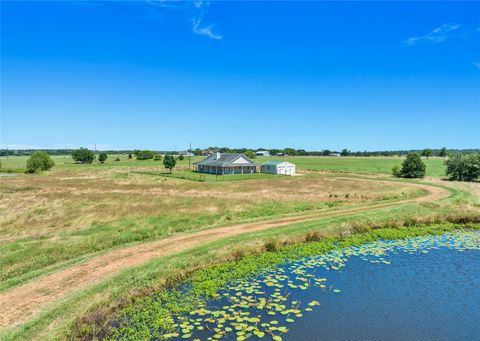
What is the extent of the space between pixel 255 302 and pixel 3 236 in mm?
19143

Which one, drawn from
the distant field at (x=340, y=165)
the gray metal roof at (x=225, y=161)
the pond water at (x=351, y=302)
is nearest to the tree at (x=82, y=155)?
the distant field at (x=340, y=165)

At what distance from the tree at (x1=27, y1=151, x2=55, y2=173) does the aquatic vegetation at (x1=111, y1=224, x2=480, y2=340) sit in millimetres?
91896

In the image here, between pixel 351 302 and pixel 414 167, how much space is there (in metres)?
57.2

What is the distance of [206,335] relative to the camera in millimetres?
9484

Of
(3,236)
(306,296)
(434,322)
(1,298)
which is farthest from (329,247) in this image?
(3,236)

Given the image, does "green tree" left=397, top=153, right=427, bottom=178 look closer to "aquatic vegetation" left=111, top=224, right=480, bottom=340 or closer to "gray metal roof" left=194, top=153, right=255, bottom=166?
"gray metal roof" left=194, top=153, right=255, bottom=166

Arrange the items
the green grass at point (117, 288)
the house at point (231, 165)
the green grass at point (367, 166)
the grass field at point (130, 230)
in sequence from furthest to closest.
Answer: the green grass at point (367, 166) < the house at point (231, 165) < the grass field at point (130, 230) < the green grass at point (117, 288)

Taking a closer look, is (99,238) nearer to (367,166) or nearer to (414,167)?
(414,167)

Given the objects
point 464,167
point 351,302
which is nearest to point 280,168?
point 464,167

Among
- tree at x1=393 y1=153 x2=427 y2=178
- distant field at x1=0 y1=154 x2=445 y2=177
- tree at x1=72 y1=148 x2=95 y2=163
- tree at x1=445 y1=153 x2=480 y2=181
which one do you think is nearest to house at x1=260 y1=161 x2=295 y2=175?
distant field at x1=0 y1=154 x2=445 y2=177

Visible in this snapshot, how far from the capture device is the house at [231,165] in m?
73.6

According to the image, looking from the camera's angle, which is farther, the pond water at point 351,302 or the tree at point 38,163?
the tree at point 38,163

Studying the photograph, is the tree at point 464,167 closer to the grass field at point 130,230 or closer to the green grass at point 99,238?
the grass field at point 130,230

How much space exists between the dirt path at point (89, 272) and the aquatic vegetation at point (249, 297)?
3.05 meters
